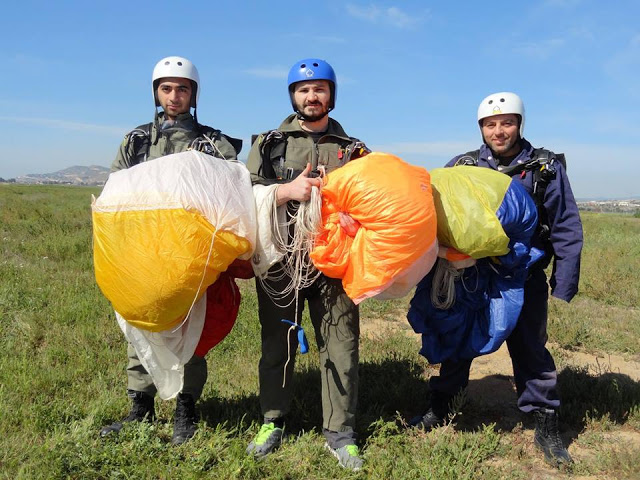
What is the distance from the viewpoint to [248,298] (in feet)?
20.5

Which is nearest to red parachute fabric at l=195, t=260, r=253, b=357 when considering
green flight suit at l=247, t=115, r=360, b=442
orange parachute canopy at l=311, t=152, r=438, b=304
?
green flight suit at l=247, t=115, r=360, b=442

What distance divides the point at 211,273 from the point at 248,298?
3.70 meters

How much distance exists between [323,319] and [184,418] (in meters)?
1.14

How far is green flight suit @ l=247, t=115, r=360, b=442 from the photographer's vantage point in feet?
9.92

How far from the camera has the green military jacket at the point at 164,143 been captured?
3.23 meters

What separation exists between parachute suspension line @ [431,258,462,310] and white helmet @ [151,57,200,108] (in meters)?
1.95

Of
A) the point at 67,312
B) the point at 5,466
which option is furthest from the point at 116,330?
the point at 5,466

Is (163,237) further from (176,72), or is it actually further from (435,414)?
(435,414)

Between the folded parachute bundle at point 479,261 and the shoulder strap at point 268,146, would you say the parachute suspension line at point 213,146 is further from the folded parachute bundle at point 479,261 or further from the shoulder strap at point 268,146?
the folded parachute bundle at point 479,261

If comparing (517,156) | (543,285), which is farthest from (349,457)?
(517,156)

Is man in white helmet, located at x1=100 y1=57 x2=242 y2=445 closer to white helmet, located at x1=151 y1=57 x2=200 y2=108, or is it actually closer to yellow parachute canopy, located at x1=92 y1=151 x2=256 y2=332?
white helmet, located at x1=151 y1=57 x2=200 y2=108

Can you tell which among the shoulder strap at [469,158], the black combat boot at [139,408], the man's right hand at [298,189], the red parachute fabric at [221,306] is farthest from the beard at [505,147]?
the black combat boot at [139,408]

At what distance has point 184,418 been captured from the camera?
3254 millimetres

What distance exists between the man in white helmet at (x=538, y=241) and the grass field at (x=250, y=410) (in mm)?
334
